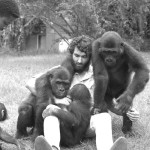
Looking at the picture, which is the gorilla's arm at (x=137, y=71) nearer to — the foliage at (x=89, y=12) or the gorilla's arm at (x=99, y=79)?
the gorilla's arm at (x=99, y=79)

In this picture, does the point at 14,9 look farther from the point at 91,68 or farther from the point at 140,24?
the point at 140,24

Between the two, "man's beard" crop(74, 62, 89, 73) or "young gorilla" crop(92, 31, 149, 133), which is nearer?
"young gorilla" crop(92, 31, 149, 133)

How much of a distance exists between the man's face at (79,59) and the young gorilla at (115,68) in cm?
16

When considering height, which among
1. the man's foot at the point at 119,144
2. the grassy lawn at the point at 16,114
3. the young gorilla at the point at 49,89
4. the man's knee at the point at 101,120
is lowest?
the grassy lawn at the point at 16,114

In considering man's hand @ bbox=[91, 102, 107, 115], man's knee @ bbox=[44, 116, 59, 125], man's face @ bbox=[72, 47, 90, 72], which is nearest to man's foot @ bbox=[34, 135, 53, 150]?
man's knee @ bbox=[44, 116, 59, 125]

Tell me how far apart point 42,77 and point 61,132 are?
0.94 m

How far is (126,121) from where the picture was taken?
19.4 ft

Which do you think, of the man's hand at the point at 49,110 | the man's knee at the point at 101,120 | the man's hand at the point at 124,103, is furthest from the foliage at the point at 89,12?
the man's hand at the point at 49,110

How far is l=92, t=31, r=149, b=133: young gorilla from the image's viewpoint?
5.56m

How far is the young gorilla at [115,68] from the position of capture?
18.2ft

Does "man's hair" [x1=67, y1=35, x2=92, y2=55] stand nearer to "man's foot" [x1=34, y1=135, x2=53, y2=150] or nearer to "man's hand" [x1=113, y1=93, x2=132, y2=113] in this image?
"man's hand" [x1=113, y1=93, x2=132, y2=113]

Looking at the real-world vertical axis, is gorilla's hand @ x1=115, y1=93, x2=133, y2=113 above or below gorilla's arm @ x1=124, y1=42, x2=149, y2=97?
below

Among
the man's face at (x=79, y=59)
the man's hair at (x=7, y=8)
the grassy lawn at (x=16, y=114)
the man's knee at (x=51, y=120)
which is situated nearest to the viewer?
the man's hair at (x=7, y=8)

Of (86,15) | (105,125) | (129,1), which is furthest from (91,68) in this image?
(129,1)
